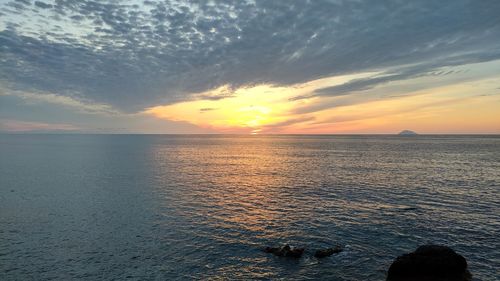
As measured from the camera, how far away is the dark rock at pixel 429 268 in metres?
24.3

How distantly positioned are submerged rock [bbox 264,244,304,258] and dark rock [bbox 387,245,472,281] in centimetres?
792

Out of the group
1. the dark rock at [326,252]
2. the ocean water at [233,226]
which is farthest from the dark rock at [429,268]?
the dark rock at [326,252]

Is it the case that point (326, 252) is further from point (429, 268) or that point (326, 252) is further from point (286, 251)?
point (429, 268)

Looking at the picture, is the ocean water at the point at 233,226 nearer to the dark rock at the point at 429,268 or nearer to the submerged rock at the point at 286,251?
the submerged rock at the point at 286,251

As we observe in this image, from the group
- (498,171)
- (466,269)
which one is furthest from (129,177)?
(498,171)

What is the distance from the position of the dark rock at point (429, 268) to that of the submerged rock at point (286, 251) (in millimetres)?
7920

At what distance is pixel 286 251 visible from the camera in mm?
29484

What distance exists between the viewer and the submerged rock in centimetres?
2906

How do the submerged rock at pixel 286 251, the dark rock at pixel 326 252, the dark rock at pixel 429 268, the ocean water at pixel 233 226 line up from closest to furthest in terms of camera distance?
the dark rock at pixel 429 268 → the ocean water at pixel 233 226 → the dark rock at pixel 326 252 → the submerged rock at pixel 286 251

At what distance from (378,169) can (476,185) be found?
1144 inches

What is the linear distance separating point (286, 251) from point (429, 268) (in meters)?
12.0

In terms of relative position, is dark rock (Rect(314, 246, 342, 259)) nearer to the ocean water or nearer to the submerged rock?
the ocean water

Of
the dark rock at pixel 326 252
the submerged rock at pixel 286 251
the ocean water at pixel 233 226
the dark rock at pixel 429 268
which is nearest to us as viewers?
the dark rock at pixel 429 268

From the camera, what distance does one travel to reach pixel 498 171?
8275 cm
